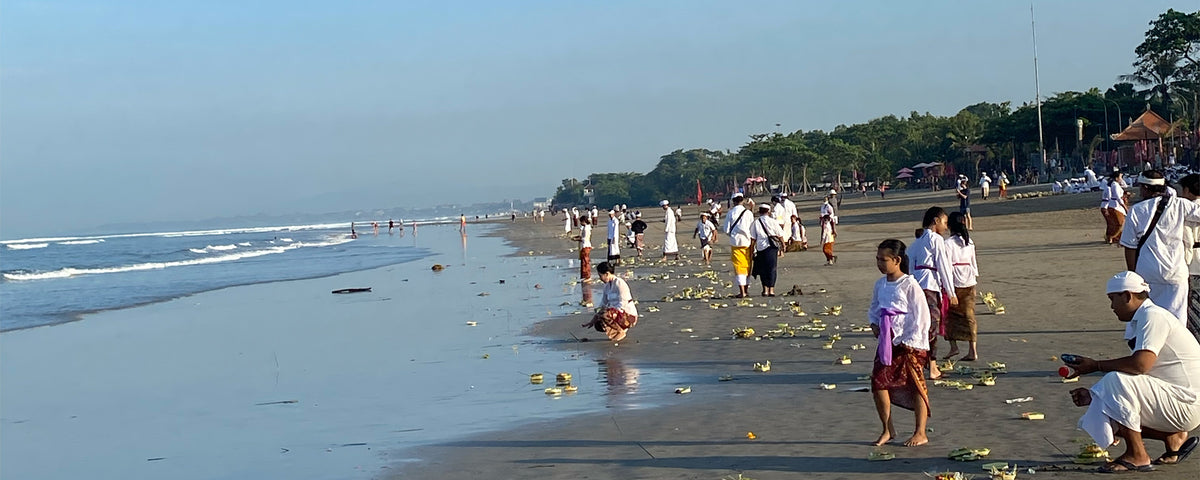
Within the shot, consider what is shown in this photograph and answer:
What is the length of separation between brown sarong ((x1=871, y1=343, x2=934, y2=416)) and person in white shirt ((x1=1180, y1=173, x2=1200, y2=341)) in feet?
8.95

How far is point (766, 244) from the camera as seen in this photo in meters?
19.1

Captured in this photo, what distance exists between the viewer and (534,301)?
22906 millimetres

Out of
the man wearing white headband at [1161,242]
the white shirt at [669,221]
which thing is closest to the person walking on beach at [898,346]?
the man wearing white headband at [1161,242]

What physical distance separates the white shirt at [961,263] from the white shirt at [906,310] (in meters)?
3.34

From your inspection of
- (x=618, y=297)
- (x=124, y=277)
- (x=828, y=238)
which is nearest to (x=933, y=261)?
(x=618, y=297)

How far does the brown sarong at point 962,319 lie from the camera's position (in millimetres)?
11359

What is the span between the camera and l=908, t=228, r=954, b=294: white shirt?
10.9 meters

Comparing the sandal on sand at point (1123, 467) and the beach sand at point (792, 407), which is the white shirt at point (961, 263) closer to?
the beach sand at point (792, 407)

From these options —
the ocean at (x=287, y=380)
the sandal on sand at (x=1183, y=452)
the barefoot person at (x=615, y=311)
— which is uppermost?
the barefoot person at (x=615, y=311)

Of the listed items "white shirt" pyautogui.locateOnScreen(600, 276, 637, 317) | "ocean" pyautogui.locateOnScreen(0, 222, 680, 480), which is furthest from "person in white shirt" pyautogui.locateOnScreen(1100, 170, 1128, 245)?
"white shirt" pyautogui.locateOnScreen(600, 276, 637, 317)

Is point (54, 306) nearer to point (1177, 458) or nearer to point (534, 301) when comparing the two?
point (534, 301)

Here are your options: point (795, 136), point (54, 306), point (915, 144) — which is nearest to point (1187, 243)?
point (54, 306)

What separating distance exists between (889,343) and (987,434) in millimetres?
1040

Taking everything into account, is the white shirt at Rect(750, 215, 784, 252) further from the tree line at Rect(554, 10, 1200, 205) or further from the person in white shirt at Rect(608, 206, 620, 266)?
the tree line at Rect(554, 10, 1200, 205)
